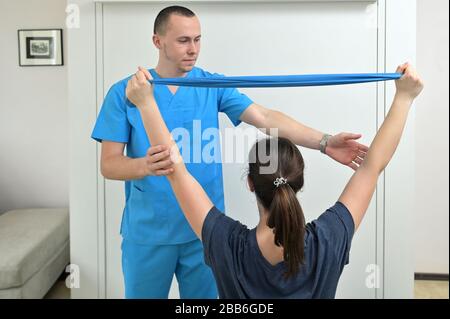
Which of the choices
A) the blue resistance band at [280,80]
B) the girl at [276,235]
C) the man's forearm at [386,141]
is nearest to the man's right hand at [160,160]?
the girl at [276,235]

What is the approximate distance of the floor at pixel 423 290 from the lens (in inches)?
84.2

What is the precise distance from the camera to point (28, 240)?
1.88m

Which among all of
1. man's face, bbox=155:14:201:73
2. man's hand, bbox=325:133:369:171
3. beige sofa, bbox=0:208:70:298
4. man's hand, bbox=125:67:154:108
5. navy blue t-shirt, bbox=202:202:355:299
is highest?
man's face, bbox=155:14:201:73

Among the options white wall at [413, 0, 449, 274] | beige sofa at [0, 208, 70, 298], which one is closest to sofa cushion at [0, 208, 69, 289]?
beige sofa at [0, 208, 70, 298]

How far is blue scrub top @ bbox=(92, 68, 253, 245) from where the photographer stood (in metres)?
1.49

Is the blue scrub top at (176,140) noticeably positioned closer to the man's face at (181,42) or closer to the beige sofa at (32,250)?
the man's face at (181,42)

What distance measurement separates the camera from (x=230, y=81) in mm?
1298

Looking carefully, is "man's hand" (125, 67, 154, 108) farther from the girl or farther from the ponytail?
the ponytail

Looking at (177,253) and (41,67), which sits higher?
(41,67)

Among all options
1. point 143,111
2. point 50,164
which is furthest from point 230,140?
point 50,164

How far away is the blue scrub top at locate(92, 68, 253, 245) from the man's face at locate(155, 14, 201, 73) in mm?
87

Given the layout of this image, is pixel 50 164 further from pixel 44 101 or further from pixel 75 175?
pixel 75 175

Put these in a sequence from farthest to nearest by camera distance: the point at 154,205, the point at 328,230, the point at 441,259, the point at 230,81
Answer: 1. the point at 441,259
2. the point at 154,205
3. the point at 230,81
4. the point at 328,230

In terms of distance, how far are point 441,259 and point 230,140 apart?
1.56 metres
